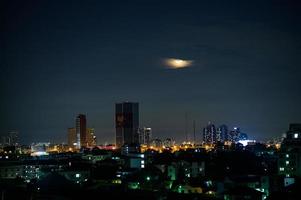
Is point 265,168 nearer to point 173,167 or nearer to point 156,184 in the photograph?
point 173,167

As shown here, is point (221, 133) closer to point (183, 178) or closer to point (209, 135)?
point (209, 135)

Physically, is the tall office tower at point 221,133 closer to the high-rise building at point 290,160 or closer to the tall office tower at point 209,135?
the tall office tower at point 209,135

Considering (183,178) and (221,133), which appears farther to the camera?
(221,133)

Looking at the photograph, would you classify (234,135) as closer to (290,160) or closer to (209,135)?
(209,135)

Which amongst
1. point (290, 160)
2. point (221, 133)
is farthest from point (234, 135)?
point (290, 160)

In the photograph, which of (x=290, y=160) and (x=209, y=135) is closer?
Answer: (x=290, y=160)

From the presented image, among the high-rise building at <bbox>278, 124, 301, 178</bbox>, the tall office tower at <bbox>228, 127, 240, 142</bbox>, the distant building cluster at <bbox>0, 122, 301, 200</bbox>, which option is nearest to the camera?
the distant building cluster at <bbox>0, 122, 301, 200</bbox>

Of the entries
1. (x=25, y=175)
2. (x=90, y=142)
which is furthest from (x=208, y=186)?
(x=90, y=142)

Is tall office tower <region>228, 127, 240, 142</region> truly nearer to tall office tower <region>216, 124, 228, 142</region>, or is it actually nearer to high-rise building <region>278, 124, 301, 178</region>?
tall office tower <region>216, 124, 228, 142</region>

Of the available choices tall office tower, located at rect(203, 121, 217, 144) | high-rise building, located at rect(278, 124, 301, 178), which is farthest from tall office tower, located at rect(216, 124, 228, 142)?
high-rise building, located at rect(278, 124, 301, 178)

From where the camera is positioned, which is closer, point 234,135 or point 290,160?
point 290,160

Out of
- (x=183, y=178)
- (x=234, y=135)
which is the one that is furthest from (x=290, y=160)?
(x=234, y=135)
